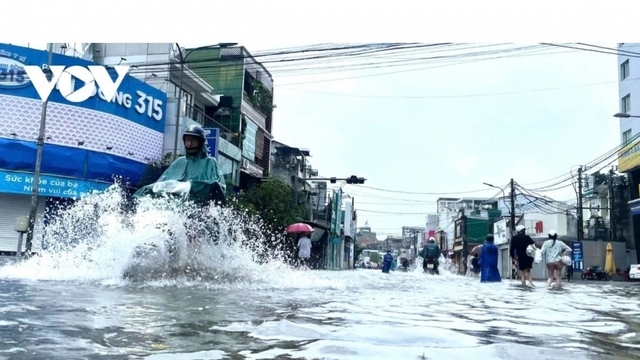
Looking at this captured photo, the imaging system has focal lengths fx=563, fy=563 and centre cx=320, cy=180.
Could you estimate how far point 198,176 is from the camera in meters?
6.70

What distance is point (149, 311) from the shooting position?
3473 millimetres

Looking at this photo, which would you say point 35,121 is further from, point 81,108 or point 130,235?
point 130,235

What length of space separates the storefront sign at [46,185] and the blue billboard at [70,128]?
0.07 m

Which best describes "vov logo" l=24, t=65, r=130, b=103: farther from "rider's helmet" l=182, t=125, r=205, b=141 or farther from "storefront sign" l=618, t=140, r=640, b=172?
"storefront sign" l=618, t=140, r=640, b=172

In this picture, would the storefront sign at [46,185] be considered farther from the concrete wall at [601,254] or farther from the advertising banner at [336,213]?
the concrete wall at [601,254]

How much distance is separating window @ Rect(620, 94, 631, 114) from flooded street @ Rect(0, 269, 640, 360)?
3072 cm

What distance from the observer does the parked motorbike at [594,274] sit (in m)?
29.2

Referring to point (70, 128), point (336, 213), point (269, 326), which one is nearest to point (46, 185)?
point (70, 128)

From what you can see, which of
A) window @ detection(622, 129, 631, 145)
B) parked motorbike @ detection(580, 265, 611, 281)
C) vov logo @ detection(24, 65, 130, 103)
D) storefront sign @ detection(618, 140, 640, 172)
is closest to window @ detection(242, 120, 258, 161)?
vov logo @ detection(24, 65, 130, 103)

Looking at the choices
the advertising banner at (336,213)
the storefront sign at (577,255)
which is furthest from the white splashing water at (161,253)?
the advertising banner at (336,213)

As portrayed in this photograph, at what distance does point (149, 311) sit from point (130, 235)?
116 inches

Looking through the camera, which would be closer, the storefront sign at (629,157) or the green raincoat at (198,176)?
the green raincoat at (198,176)

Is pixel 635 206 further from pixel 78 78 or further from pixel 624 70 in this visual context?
pixel 78 78

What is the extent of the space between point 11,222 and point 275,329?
19.4 meters
